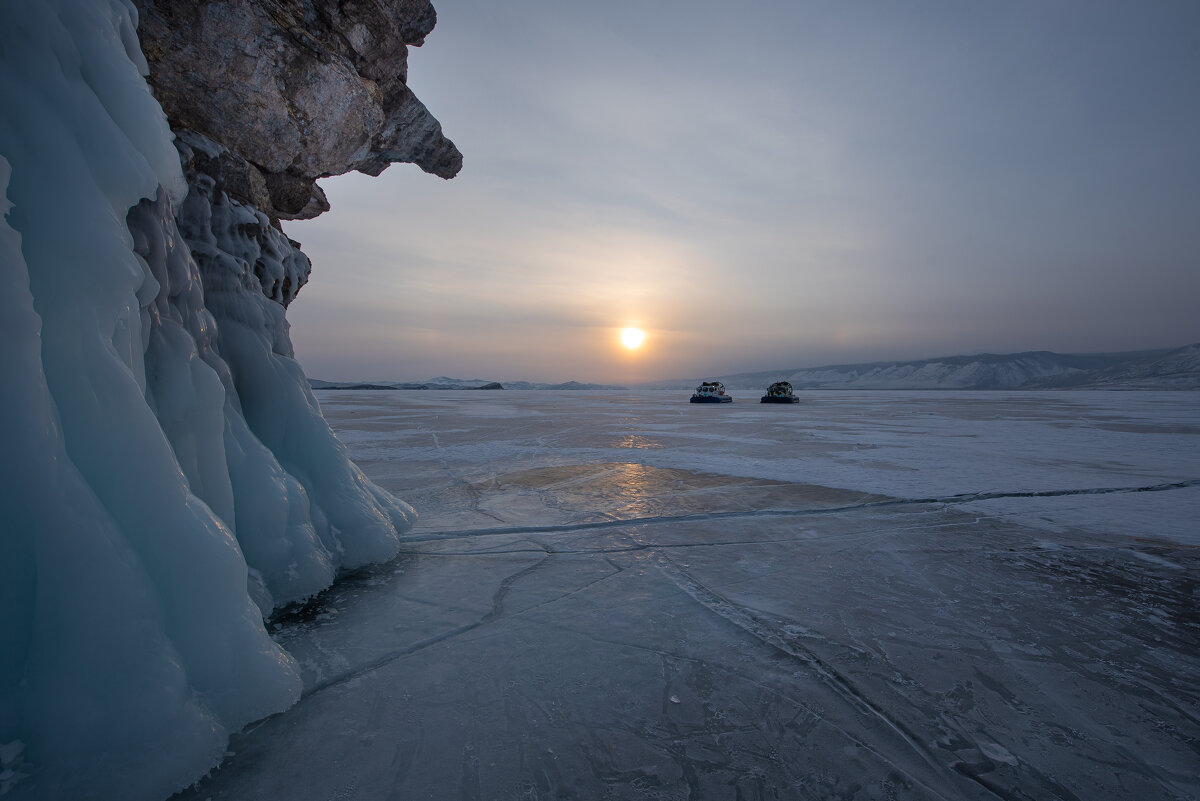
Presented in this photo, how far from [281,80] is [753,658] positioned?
6.74 metres

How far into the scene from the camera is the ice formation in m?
1.42

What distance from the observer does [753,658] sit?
2.15 m

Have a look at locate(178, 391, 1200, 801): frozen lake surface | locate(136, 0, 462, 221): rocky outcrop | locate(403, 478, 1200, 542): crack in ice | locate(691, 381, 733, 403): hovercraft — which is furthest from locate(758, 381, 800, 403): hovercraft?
locate(136, 0, 462, 221): rocky outcrop

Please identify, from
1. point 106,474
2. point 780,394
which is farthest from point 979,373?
point 106,474

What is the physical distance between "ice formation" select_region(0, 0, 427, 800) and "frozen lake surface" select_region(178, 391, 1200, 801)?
0.31 metres

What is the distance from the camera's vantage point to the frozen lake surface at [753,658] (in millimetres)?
1529

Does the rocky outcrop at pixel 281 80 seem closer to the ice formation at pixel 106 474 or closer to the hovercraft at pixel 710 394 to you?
the ice formation at pixel 106 474

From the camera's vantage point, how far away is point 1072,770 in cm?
154

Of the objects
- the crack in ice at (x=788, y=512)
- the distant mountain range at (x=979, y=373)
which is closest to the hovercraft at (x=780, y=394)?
the crack in ice at (x=788, y=512)

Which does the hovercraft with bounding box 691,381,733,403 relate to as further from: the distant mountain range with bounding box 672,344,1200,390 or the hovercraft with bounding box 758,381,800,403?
the distant mountain range with bounding box 672,344,1200,390

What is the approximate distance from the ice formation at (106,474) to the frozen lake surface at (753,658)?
12.0 inches

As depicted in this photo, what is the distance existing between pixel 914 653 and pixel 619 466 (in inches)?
203

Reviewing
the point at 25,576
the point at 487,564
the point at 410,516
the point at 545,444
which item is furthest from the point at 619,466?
the point at 25,576

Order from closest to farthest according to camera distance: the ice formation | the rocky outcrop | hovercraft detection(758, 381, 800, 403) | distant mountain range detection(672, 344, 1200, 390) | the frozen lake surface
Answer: the ice formation
the frozen lake surface
the rocky outcrop
hovercraft detection(758, 381, 800, 403)
distant mountain range detection(672, 344, 1200, 390)
